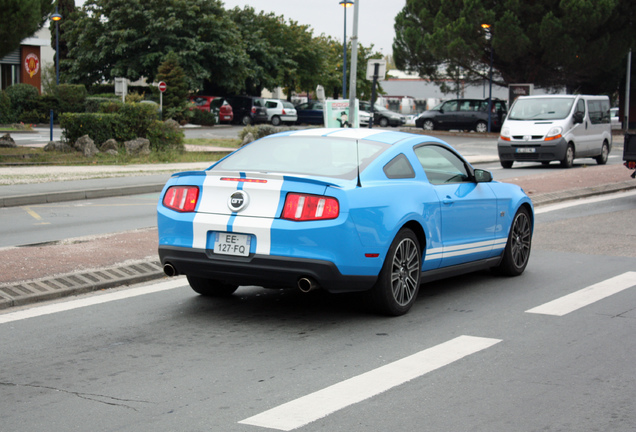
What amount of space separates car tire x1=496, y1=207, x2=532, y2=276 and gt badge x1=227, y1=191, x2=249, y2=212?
10.5 ft

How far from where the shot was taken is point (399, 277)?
6.68 meters

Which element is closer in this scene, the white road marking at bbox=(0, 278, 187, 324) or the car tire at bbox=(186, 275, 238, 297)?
the white road marking at bbox=(0, 278, 187, 324)

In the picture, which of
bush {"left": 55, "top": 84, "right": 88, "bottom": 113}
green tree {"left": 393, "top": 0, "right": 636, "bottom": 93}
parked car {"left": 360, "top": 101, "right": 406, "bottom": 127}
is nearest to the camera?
bush {"left": 55, "top": 84, "right": 88, "bottom": 113}

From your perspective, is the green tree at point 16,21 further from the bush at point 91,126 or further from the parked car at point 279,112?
the parked car at point 279,112

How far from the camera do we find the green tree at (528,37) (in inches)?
1715

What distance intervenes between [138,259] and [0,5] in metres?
15.9

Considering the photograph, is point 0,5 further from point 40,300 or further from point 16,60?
point 16,60

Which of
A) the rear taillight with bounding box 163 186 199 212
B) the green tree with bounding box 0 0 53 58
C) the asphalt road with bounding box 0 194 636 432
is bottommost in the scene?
the asphalt road with bounding box 0 194 636 432

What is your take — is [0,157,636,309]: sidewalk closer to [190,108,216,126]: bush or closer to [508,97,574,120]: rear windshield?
[508,97,574,120]: rear windshield

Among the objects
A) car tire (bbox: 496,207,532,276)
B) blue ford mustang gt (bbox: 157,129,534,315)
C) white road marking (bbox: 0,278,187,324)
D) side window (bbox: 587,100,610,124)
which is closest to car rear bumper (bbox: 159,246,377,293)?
blue ford mustang gt (bbox: 157,129,534,315)

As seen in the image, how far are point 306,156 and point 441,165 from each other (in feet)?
4.37

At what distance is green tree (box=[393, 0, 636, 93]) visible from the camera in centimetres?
4356

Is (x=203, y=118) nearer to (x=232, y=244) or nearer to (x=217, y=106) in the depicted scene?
(x=217, y=106)

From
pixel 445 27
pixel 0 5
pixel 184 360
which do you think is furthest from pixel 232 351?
pixel 445 27
